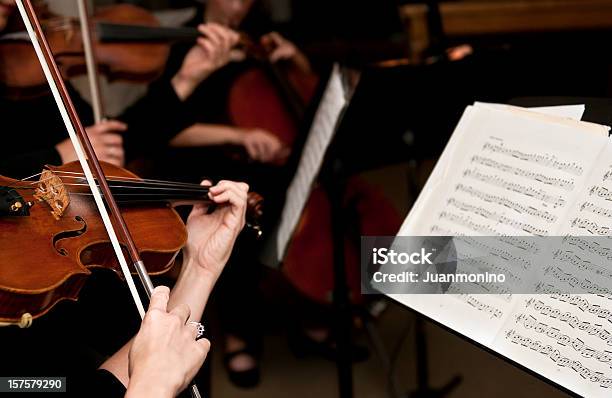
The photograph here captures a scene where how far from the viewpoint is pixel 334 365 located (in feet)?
6.97

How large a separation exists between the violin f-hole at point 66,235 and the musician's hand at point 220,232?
226 mm

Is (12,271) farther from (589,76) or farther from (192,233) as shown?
(589,76)

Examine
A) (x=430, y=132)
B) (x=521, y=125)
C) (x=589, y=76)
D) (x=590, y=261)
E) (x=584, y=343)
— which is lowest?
(x=584, y=343)

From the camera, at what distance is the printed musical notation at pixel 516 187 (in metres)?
1.00

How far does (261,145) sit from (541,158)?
1.10 m

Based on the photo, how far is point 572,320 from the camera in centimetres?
92

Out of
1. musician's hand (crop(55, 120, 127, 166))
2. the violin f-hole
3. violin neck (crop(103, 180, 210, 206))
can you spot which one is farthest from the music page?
musician's hand (crop(55, 120, 127, 166))

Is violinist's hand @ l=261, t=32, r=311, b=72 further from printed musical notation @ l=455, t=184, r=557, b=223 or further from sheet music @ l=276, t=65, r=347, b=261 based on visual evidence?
printed musical notation @ l=455, t=184, r=557, b=223

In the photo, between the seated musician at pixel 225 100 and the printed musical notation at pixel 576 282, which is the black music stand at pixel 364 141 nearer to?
the seated musician at pixel 225 100

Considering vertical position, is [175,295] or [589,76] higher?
[589,76]

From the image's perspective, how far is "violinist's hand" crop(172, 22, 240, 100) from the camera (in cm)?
191

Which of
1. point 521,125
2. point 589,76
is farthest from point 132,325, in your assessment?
point 589,76

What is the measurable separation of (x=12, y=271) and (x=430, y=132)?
1.17 m

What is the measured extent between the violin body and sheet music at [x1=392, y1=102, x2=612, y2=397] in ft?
1.35
